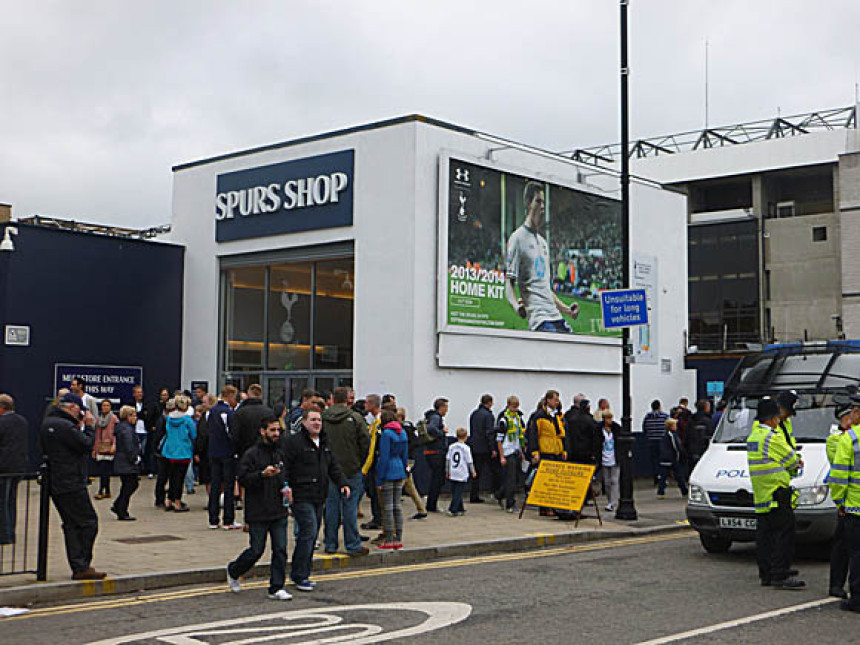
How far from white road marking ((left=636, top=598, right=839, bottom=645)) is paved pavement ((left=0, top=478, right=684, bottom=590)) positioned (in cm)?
507

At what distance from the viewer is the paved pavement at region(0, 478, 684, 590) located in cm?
1095

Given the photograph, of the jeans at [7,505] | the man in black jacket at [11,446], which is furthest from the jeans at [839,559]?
the man in black jacket at [11,446]

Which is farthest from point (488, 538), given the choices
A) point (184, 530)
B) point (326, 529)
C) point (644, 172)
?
point (644, 172)

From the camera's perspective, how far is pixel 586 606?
9266 millimetres

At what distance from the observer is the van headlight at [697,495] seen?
1221 centimetres

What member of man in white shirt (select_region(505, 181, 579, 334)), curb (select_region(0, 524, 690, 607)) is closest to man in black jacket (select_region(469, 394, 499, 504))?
curb (select_region(0, 524, 690, 607))

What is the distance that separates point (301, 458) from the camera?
10047 mm

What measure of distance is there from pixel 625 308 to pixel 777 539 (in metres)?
6.76

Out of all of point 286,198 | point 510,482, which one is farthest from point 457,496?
point 286,198

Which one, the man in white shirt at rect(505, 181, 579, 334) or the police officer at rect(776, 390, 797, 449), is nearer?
the police officer at rect(776, 390, 797, 449)

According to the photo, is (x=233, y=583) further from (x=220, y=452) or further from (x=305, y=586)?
(x=220, y=452)

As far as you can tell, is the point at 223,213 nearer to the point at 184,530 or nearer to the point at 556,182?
the point at 556,182

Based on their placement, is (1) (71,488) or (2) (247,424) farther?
(2) (247,424)

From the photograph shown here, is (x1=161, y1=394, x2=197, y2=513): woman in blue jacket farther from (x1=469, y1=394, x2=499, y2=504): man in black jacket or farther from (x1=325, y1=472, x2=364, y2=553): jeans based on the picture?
(x1=469, y1=394, x2=499, y2=504): man in black jacket
